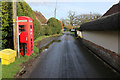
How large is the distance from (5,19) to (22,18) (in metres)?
1.16

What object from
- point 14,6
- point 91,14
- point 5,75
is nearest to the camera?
point 5,75

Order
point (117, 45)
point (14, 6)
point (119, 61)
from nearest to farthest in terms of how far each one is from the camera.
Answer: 1. point (119, 61)
2. point (117, 45)
3. point (14, 6)

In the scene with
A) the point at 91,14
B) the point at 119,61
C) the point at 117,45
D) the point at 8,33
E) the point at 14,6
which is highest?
the point at 91,14

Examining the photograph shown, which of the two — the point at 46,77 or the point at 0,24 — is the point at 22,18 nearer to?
the point at 0,24

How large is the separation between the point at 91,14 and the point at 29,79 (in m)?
41.5

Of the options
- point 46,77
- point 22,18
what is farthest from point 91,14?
point 46,77

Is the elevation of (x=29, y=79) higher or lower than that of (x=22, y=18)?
lower

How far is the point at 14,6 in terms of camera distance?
7523 millimetres

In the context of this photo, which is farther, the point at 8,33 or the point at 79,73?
the point at 8,33

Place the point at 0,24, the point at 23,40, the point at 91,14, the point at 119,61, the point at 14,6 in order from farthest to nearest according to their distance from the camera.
A: the point at 91,14 < the point at 23,40 < the point at 14,6 < the point at 0,24 < the point at 119,61

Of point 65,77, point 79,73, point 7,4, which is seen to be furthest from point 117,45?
point 7,4

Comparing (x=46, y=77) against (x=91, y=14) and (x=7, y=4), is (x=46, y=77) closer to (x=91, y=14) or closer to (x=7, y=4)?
(x=7, y=4)

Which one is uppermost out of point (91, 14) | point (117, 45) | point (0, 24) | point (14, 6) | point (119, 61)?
point (91, 14)

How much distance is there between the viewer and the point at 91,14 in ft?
138
